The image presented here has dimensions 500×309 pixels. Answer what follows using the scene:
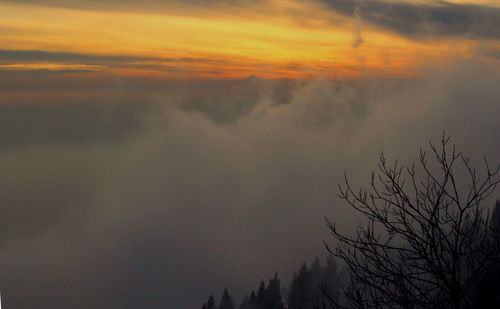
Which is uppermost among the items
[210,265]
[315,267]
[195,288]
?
[210,265]

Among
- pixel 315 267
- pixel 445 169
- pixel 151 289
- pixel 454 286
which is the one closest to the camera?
pixel 454 286

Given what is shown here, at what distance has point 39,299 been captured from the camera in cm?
16688

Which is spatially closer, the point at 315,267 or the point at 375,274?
the point at 375,274

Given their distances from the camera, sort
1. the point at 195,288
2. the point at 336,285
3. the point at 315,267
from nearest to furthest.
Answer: the point at 336,285 < the point at 315,267 < the point at 195,288

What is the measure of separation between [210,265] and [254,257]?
42.0 ft

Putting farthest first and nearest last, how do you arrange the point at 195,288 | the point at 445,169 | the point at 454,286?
the point at 195,288 → the point at 445,169 → the point at 454,286

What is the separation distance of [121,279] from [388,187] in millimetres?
175720

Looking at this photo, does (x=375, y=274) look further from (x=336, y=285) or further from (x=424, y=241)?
(x=336, y=285)

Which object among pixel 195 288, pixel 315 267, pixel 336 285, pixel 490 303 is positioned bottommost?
pixel 490 303

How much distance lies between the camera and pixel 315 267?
73438mm

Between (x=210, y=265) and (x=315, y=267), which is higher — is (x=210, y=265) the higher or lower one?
the higher one

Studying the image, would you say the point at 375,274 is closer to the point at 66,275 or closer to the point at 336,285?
the point at 336,285

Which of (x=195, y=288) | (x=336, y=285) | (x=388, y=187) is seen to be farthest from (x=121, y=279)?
(x=388, y=187)

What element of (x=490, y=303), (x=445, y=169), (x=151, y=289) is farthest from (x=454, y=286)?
(x=151, y=289)
